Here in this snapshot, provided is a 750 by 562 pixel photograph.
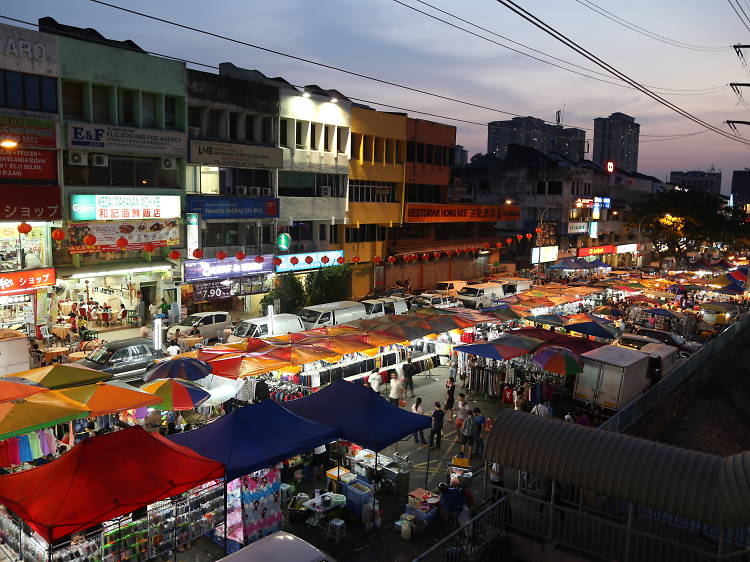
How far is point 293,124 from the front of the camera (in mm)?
38125

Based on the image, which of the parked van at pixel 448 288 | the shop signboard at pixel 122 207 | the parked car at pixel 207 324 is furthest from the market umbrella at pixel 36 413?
the parked van at pixel 448 288

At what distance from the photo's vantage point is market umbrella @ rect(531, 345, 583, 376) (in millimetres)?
20422

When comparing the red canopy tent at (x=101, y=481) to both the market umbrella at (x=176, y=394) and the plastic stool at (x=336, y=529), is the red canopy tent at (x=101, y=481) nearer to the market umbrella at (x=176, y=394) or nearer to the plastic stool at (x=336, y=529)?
the plastic stool at (x=336, y=529)

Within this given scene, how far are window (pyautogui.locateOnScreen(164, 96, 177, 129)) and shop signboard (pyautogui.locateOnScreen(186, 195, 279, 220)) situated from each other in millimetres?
3705

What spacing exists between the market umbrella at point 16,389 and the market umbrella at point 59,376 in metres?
0.44

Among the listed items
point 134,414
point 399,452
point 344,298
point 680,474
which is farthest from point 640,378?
point 344,298

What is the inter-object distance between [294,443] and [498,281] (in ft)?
107

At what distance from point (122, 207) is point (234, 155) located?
7410mm

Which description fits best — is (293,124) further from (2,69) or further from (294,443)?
(294,443)

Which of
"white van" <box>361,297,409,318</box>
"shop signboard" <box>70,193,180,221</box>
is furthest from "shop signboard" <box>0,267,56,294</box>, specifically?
"white van" <box>361,297,409,318</box>

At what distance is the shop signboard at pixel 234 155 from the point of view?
107ft

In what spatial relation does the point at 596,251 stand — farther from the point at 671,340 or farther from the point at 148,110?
the point at 148,110

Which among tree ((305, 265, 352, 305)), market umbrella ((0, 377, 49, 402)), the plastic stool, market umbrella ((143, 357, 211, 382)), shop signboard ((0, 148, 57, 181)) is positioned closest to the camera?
the plastic stool

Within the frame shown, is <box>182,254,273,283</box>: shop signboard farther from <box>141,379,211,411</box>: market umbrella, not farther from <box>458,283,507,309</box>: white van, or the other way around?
<box>141,379,211,411</box>: market umbrella
